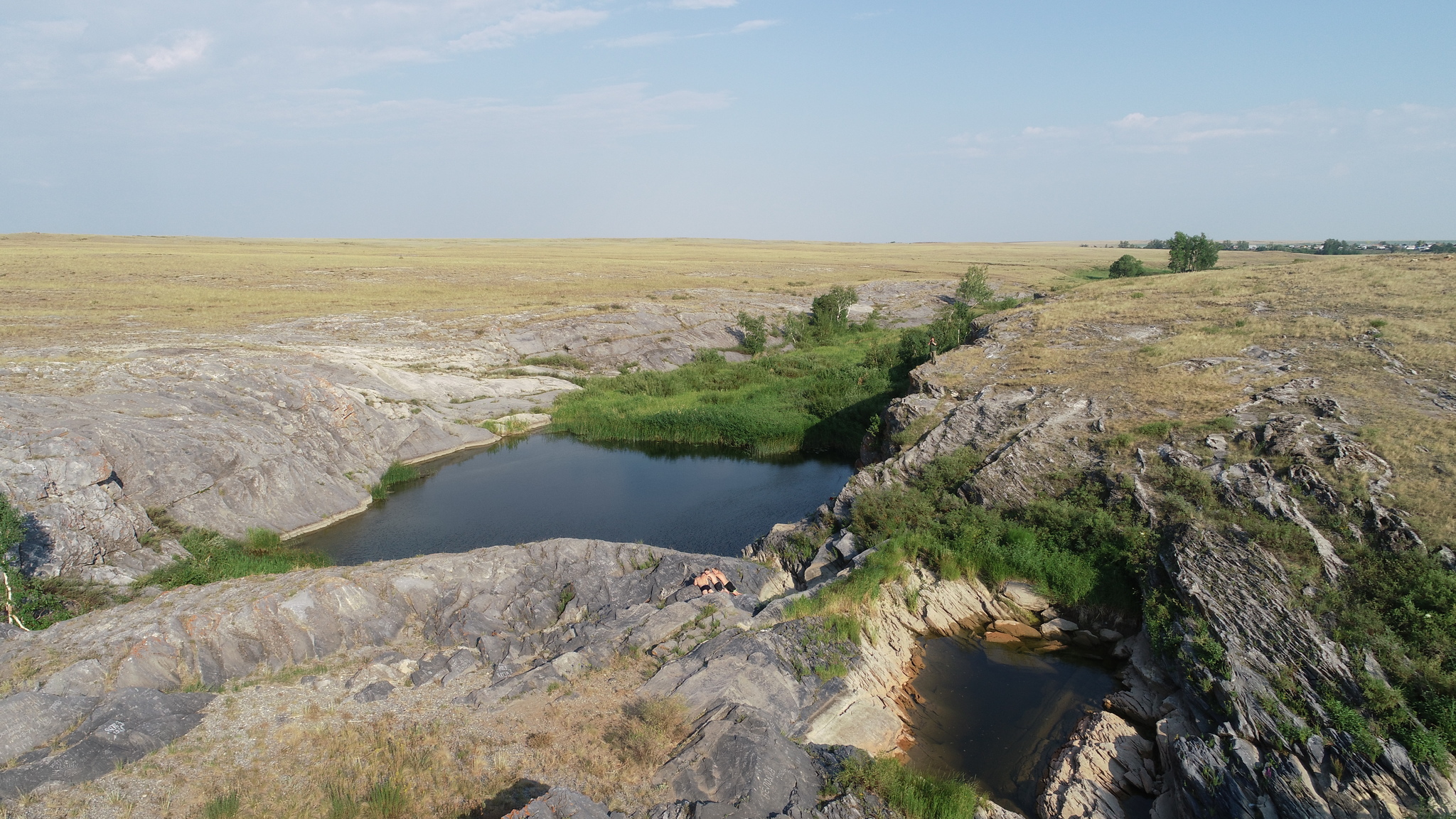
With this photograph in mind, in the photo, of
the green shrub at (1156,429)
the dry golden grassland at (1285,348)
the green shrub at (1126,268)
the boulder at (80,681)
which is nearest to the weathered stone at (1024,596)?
the green shrub at (1156,429)

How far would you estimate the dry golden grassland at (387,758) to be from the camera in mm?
10641

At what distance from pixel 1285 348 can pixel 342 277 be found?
88.5m

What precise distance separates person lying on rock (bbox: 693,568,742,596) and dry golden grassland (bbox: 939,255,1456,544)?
1316cm

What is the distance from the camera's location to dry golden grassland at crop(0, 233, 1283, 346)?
5444cm

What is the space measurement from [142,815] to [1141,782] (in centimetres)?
1603

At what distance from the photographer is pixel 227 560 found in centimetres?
2142

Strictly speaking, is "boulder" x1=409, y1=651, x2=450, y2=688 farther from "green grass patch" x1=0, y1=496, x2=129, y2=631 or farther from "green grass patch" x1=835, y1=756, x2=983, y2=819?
"green grass patch" x1=0, y1=496, x2=129, y2=631

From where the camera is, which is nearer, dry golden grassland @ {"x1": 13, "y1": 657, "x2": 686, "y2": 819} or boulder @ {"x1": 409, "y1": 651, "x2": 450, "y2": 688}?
dry golden grassland @ {"x1": 13, "y1": 657, "x2": 686, "y2": 819}

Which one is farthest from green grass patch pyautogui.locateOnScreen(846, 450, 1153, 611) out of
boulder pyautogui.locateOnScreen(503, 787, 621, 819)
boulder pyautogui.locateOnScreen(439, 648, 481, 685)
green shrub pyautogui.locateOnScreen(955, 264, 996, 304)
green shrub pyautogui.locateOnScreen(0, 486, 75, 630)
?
green shrub pyautogui.locateOnScreen(955, 264, 996, 304)

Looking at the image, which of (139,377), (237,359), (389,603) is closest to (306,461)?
(139,377)

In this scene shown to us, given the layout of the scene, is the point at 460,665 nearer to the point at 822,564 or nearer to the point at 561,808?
the point at 561,808

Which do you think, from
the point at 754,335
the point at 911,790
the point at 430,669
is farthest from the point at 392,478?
the point at 754,335

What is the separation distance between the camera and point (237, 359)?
33969 mm

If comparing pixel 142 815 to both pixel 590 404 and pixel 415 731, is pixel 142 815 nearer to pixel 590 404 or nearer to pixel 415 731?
pixel 415 731
